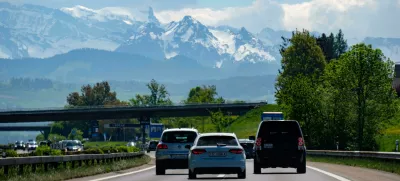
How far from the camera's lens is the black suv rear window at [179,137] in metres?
36.1

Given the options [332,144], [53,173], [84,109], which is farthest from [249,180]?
[84,109]

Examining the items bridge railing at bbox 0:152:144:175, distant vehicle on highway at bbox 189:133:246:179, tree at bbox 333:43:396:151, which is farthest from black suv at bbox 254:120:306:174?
tree at bbox 333:43:396:151

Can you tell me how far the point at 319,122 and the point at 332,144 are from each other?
3072 millimetres

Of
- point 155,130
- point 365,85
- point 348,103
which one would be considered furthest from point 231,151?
point 155,130

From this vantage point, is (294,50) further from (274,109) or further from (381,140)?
(381,140)

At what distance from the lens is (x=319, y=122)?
100812mm

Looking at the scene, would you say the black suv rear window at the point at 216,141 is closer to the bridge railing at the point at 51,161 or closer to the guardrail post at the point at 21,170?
the bridge railing at the point at 51,161

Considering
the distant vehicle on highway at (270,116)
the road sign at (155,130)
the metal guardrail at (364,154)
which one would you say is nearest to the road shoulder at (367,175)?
the metal guardrail at (364,154)

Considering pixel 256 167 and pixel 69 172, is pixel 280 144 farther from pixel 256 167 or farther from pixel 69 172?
pixel 69 172

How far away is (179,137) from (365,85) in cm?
7226

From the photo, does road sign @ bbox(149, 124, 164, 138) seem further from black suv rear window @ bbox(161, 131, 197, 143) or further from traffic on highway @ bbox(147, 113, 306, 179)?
traffic on highway @ bbox(147, 113, 306, 179)

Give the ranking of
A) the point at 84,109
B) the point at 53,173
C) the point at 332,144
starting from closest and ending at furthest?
the point at 53,173
the point at 332,144
the point at 84,109

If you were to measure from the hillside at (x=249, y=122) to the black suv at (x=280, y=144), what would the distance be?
12239 centimetres

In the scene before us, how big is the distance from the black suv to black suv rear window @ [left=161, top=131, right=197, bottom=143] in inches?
139
